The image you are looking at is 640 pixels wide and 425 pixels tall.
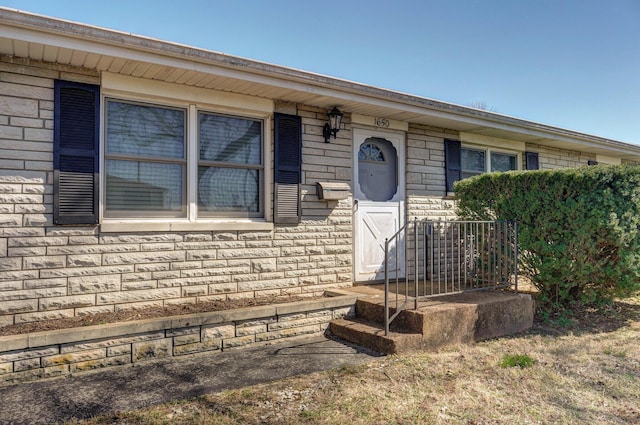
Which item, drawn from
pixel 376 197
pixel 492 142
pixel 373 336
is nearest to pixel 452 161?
pixel 492 142

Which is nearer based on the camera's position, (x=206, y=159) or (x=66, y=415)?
(x=66, y=415)

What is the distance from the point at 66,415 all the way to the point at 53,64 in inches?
125

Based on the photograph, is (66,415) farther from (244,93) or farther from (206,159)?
(244,93)

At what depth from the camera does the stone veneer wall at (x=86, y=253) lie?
12.9 feet

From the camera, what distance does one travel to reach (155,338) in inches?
→ 152

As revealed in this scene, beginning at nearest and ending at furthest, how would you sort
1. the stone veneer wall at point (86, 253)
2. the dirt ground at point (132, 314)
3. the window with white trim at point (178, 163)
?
the dirt ground at point (132, 314), the stone veneer wall at point (86, 253), the window with white trim at point (178, 163)

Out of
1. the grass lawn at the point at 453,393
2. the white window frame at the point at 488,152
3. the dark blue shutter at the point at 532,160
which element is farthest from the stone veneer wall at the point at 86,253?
the dark blue shutter at the point at 532,160

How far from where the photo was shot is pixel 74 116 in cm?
416

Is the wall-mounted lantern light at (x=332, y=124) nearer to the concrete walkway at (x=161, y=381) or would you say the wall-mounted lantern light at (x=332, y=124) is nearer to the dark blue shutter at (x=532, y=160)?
the concrete walkway at (x=161, y=381)

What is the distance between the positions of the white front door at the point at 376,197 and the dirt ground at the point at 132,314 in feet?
4.67

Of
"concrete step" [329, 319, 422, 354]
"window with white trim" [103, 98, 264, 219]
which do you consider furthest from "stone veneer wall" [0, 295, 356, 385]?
"window with white trim" [103, 98, 264, 219]

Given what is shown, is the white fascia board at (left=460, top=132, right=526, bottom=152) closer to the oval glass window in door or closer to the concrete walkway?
the oval glass window in door

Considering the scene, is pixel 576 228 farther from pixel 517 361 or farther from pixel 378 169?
pixel 378 169

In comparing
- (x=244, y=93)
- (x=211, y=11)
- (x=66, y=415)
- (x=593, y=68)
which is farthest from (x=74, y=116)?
(x=593, y=68)
